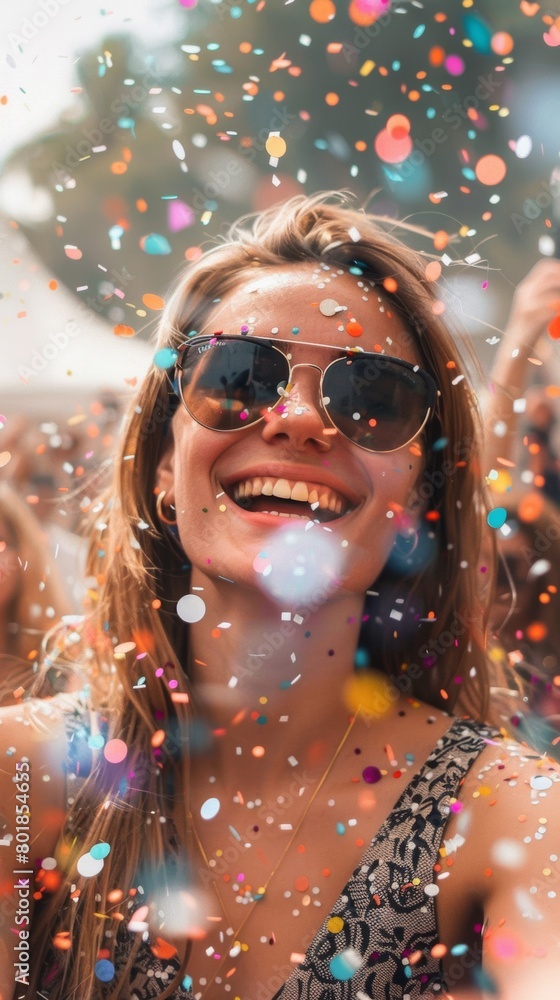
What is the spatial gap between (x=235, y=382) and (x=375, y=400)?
20 centimetres

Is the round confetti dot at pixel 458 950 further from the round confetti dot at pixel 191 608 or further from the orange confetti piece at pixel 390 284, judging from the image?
the orange confetti piece at pixel 390 284

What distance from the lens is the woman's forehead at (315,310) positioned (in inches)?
48.1

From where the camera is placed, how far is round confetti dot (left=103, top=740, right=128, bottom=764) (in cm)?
129

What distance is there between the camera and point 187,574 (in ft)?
4.69

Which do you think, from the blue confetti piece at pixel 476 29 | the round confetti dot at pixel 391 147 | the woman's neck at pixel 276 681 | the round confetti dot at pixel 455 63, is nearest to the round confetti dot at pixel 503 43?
the blue confetti piece at pixel 476 29

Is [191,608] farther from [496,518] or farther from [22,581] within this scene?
[22,581]

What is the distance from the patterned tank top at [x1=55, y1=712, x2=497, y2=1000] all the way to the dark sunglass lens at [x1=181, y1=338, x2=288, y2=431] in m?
0.55

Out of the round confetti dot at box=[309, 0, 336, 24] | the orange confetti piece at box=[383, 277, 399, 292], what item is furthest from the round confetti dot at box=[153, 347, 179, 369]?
the round confetti dot at box=[309, 0, 336, 24]

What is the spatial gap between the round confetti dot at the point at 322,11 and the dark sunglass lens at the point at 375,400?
5.53ft

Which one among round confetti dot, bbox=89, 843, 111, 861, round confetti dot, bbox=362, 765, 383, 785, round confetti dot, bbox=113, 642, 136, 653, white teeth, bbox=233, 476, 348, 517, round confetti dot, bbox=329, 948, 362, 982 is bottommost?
round confetti dot, bbox=89, 843, 111, 861

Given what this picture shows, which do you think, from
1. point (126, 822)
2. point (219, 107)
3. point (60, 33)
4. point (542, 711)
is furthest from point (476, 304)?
point (219, 107)

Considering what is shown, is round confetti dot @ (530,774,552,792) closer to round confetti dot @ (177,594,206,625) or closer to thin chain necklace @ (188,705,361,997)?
thin chain necklace @ (188,705,361,997)

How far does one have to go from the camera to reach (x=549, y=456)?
76.9 inches

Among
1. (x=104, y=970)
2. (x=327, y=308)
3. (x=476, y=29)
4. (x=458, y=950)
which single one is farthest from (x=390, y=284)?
(x=476, y=29)
